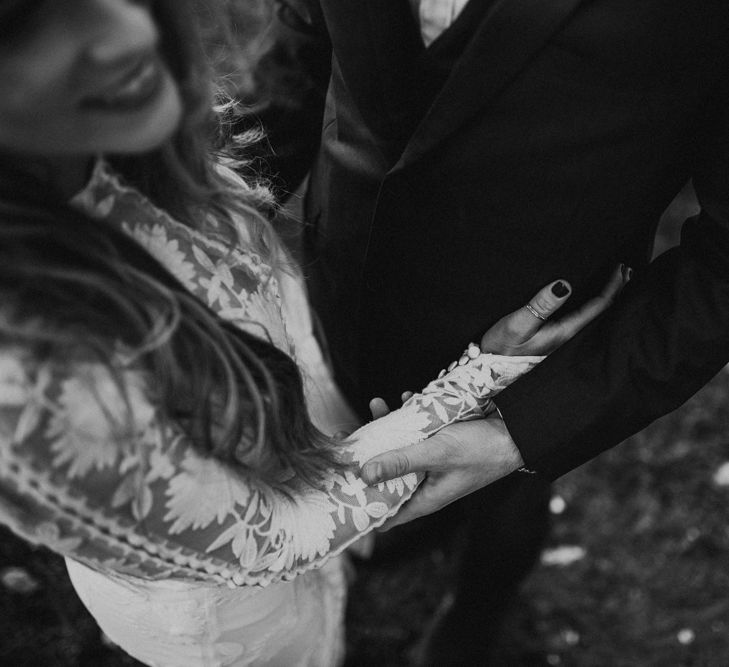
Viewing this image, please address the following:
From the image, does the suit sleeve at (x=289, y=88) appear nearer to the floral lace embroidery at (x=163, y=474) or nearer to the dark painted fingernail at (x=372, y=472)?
the floral lace embroidery at (x=163, y=474)

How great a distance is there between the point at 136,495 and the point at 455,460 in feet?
1.91

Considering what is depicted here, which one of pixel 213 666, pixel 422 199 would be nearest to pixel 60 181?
pixel 422 199

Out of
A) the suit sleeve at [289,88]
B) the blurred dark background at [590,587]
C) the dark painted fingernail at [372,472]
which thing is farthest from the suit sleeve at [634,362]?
the blurred dark background at [590,587]

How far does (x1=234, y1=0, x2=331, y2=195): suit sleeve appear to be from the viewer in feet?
4.71

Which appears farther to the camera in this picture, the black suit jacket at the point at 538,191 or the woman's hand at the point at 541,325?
the woman's hand at the point at 541,325

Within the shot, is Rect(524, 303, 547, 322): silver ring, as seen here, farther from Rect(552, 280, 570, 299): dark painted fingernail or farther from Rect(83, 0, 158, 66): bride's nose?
Rect(83, 0, 158, 66): bride's nose

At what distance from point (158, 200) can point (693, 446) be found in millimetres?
2061

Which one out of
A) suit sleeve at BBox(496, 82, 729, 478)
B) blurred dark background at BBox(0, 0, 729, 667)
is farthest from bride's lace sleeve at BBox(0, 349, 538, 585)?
blurred dark background at BBox(0, 0, 729, 667)

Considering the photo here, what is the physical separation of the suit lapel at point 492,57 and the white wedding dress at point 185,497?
369mm

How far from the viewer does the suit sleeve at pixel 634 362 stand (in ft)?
3.91

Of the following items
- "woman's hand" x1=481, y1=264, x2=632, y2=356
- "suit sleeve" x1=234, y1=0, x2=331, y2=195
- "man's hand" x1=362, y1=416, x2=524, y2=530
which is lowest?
"man's hand" x1=362, y1=416, x2=524, y2=530

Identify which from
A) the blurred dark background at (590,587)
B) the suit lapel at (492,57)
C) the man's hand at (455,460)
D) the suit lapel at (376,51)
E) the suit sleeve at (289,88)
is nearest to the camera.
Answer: the suit lapel at (492,57)

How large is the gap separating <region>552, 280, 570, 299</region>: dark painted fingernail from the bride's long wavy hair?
465 millimetres

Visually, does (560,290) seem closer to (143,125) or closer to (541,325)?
(541,325)
